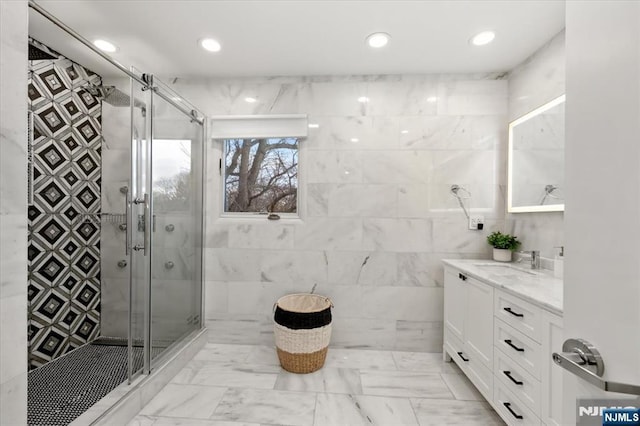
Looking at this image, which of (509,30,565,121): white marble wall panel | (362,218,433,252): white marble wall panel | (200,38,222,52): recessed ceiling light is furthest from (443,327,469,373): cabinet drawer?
(200,38,222,52): recessed ceiling light

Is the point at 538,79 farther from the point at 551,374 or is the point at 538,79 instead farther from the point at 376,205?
the point at 551,374

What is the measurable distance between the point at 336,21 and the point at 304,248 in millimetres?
1697

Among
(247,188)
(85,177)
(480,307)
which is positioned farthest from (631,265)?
(85,177)

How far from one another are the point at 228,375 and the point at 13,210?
1.65 meters

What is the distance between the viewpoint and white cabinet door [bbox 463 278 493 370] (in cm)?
158

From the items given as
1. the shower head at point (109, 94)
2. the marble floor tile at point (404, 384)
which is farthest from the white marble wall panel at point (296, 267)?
the shower head at point (109, 94)

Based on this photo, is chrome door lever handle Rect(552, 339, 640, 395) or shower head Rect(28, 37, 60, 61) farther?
shower head Rect(28, 37, 60, 61)

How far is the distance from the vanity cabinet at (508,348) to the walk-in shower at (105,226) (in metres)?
2.12

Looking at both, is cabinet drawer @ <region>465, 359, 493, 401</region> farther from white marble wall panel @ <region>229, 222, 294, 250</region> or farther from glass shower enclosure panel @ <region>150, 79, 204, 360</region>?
glass shower enclosure panel @ <region>150, 79, 204, 360</region>

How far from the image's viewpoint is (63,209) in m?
2.14

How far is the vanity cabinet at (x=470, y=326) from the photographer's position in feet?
5.26

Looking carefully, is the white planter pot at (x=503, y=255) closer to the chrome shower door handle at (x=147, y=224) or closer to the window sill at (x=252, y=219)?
the window sill at (x=252, y=219)

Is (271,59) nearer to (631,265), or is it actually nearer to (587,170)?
(587,170)
